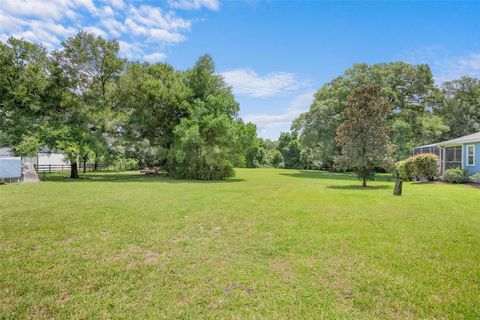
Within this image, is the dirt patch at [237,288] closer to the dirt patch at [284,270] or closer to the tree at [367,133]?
the dirt patch at [284,270]

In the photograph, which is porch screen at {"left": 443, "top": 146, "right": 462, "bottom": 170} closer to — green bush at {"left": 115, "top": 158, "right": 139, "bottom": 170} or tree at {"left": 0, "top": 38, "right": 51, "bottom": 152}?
green bush at {"left": 115, "top": 158, "right": 139, "bottom": 170}

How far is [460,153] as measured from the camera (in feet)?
65.1

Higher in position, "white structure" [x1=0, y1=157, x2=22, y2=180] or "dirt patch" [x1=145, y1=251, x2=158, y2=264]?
"white structure" [x1=0, y1=157, x2=22, y2=180]

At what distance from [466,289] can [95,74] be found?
2605cm

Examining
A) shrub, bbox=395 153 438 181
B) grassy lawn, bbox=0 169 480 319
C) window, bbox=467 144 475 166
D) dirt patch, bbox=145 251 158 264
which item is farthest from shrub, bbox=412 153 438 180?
dirt patch, bbox=145 251 158 264

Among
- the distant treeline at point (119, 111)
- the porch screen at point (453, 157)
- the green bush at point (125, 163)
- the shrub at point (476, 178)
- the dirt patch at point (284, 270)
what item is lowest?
the dirt patch at point (284, 270)

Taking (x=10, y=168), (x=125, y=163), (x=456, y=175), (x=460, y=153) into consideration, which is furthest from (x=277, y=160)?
(x=10, y=168)

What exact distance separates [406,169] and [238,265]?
20668 mm

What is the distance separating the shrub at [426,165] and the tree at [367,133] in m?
4.51

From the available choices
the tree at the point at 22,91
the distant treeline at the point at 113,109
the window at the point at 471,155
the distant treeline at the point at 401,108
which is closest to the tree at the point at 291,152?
the distant treeline at the point at 401,108

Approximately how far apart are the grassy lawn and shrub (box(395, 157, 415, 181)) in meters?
13.6

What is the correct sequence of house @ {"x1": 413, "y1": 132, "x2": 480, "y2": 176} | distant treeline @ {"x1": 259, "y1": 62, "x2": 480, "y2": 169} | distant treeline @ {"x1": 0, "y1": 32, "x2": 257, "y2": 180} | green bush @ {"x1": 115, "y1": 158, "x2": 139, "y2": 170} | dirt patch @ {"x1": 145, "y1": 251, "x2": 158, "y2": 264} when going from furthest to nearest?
distant treeline @ {"x1": 259, "y1": 62, "x2": 480, "y2": 169} < green bush @ {"x1": 115, "y1": 158, "x2": 139, "y2": 170} < distant treeline @ {"x1": 0, "y1": 32, "x2": 257, "y2": 180} < house @ {"x1": 413, "y1": 132, "x2": 480, "y2": 176} < dirt patch @ {"x1": 145, "y1": 251, "x2": 158, "y2": 264}

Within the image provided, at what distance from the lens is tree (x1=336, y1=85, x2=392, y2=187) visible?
16578 mm

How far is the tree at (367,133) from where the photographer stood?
54.4 ft
